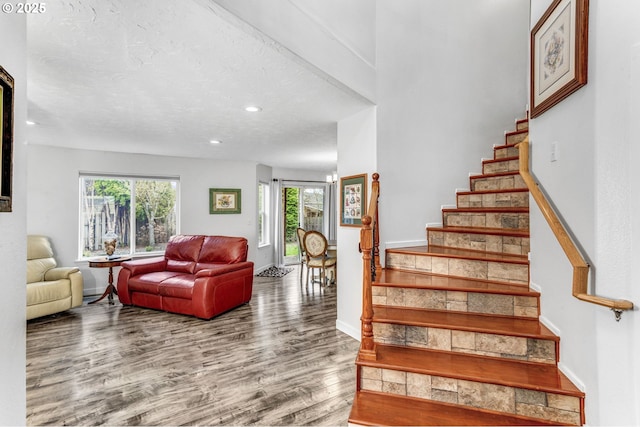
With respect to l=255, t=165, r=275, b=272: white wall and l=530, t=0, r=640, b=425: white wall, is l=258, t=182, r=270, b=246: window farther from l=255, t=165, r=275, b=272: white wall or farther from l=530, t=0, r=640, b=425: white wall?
l=530, t=0, r=640, b=425: white wall

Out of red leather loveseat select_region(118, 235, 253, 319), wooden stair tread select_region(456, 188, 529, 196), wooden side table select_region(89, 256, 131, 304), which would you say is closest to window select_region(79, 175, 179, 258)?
wooden side table select_region(89, 256, 131, 304)

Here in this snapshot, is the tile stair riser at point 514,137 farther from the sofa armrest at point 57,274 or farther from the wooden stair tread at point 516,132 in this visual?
the sofa armrest at point 57,274

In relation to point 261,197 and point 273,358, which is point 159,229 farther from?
point 273,358

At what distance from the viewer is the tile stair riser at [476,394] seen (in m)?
1.58

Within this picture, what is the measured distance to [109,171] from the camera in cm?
512

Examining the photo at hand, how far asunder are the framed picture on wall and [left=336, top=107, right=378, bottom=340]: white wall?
2.62 meters

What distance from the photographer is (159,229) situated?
5641mm

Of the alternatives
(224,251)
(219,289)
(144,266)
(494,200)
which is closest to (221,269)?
(219,289)

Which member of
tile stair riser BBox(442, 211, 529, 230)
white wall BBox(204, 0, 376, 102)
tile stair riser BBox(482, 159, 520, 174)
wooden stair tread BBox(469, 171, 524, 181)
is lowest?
tile stair riser BBox(442, 211, 529, 230)

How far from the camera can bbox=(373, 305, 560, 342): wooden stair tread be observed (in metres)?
1.86

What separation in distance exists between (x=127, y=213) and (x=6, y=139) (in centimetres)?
504

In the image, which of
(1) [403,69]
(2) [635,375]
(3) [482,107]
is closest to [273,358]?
(2) [635,375]

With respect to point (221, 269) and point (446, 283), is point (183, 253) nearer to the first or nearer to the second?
point (221, 269)

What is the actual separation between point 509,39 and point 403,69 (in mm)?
1778
